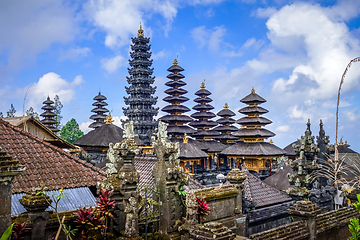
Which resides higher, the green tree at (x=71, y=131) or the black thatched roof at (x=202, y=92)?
the black thatched roof at (x=202, y=92)

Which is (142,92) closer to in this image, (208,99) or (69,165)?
(208,99)

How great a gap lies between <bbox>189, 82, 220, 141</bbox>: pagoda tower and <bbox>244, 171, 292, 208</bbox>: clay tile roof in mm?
26504

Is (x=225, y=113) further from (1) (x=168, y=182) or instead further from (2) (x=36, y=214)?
(2) (x=36, y=214)

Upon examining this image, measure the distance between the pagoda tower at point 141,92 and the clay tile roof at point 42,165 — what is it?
2378 cm

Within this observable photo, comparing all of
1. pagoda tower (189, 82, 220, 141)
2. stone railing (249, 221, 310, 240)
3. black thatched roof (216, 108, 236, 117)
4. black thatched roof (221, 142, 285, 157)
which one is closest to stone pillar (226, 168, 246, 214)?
stone railing (249, 221, 310, 240)

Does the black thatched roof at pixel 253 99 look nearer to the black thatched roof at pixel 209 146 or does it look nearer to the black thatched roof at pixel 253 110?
the black thatched roof at pixel 253 110

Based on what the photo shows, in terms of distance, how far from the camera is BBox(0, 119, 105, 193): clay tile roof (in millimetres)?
10297

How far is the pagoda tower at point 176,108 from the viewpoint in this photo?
39031 millimetres

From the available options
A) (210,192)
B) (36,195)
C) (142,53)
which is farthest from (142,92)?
(36,195)

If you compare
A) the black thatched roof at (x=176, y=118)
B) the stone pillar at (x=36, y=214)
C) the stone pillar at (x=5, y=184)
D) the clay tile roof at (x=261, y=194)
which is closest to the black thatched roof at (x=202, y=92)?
the black thatched roof at (x=176, y=118)

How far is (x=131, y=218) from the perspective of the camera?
7.84m

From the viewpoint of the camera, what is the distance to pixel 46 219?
659 centimetres

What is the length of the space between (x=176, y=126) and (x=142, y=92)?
6.40 metres

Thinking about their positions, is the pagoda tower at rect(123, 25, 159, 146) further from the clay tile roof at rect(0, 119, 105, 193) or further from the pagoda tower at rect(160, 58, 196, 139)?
the clay tile roof at rect(0, 119, 105, 193)
